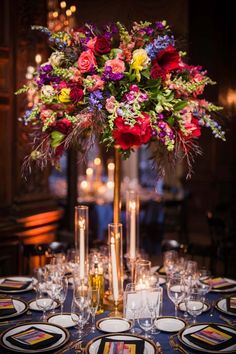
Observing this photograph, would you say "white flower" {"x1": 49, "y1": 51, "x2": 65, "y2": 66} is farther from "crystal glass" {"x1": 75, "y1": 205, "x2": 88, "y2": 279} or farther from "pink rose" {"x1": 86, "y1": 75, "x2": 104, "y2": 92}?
"crystal glass" {"x1": 75, "y1": 205, "x2": 88, "y2": 279}

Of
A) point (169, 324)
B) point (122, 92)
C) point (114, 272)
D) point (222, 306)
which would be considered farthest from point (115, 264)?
point (122, 92)

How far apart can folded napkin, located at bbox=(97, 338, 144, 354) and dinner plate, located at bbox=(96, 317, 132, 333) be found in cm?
16

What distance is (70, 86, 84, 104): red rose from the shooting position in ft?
7.20

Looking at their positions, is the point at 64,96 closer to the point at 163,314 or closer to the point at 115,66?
the point at 115,66

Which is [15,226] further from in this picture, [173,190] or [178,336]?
[173,190]

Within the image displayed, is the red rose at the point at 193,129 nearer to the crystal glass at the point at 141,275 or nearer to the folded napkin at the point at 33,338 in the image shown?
the crystal glass at the point at 141,275

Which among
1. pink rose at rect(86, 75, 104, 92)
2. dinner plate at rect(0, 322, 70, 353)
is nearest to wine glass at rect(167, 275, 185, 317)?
dinner plate at rect(0, 322, 70, 353)

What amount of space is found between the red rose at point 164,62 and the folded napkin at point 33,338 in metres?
1.24

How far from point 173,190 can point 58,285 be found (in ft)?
19.8

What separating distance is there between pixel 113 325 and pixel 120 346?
0.28 m

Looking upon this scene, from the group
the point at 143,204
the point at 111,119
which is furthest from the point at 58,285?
the point at 143,204

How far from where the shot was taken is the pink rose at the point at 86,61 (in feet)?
7.12

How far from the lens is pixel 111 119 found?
2.10 metres

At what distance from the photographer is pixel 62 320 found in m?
2.25
